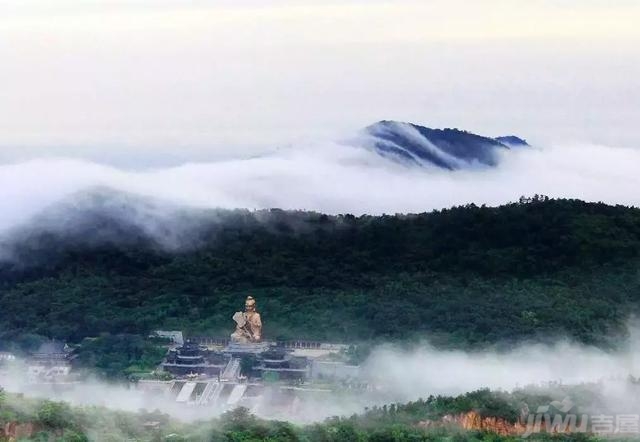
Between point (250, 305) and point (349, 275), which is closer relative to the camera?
point (250, 305)

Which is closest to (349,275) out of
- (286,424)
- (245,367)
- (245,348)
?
(245,348)

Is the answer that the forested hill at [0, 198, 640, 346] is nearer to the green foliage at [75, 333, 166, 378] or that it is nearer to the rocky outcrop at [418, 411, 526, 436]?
the green foliage at [75, 333, 166, 378]

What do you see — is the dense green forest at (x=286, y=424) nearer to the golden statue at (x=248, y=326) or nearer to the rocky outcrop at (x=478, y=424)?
the rocky outcrop at (x=478, y=424)

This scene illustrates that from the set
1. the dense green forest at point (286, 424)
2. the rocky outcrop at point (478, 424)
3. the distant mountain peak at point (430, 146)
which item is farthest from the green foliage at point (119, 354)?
the distant mountain peak at point (430, 146)

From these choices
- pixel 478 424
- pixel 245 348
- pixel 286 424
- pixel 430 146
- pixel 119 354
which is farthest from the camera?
pixel 430 146

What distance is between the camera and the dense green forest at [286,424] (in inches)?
973

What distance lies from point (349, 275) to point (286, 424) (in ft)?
31.0

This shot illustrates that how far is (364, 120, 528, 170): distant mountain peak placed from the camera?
4444 cm

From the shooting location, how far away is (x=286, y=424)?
25219mm

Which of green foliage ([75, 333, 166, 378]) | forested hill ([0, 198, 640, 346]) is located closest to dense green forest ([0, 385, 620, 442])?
green foliage ([75, 333, 166, 378])

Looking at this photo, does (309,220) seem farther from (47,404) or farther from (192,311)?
(47,404)

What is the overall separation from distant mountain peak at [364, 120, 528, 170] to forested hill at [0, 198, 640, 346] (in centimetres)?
720

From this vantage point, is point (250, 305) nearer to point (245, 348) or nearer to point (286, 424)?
point (245, 348)

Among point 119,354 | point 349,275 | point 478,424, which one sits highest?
point 349,275
